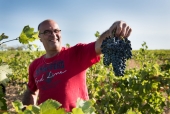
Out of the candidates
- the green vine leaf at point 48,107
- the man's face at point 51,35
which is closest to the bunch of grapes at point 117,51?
the green vine leaf at point 48,107

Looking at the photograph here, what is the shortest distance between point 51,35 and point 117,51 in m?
1.40

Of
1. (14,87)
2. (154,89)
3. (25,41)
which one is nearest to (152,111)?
(154,89)

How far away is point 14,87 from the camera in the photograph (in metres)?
11.4

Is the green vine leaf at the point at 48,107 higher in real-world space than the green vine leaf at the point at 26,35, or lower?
lower

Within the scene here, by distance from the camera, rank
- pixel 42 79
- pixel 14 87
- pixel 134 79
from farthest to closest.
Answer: pixel 14 87 < pixel 134 79 < pixel 42 79

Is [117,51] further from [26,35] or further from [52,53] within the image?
[52,53]

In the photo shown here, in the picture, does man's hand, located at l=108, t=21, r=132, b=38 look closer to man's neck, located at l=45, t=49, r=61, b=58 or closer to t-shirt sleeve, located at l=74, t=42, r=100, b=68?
t-shirt sleeve, located at l=74, t=42, r=100, b=68

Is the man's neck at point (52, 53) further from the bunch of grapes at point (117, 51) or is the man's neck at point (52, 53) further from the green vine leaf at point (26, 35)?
the green vine leaf at point (26, 35)

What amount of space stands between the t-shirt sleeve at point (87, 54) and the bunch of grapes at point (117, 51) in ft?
2.71

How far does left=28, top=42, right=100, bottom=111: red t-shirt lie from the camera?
2.81 metres

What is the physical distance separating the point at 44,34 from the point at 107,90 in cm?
235

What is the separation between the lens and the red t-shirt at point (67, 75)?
281cm

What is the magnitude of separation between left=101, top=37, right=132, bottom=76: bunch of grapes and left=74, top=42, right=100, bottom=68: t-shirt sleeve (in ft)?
2.71

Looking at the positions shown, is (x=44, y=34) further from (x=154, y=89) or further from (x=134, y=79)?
(x=154, y=89)
